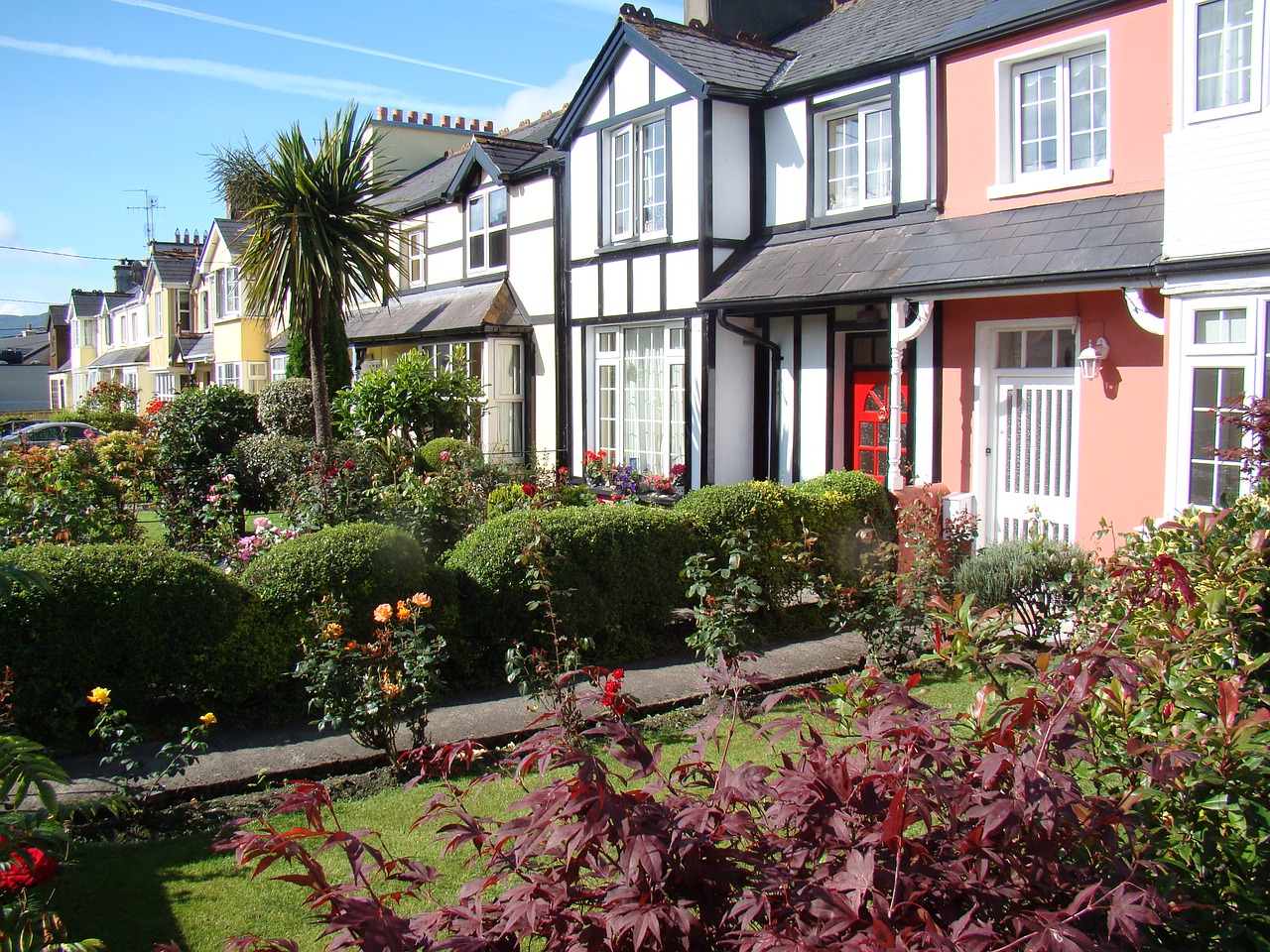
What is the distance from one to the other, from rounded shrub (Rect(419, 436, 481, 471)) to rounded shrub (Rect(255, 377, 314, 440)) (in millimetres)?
Answer: 5169

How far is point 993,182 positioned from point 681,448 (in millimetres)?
5621

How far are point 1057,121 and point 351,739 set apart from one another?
9.33 meters

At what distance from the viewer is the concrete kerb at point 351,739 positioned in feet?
18.1

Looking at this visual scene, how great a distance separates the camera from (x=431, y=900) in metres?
4.09

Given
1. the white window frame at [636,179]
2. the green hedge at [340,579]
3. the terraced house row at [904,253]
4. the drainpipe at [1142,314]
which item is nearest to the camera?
the green hedge at [340,579]

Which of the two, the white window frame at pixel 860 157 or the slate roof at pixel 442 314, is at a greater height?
the white window frame at pixel 860 157

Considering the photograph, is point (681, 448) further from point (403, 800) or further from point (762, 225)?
point (403, 800)

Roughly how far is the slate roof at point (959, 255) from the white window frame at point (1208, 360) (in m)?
0.67

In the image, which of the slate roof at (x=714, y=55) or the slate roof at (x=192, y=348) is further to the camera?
the slate roof at (x=192, y=348)

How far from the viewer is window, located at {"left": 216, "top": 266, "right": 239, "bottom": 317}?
114ft

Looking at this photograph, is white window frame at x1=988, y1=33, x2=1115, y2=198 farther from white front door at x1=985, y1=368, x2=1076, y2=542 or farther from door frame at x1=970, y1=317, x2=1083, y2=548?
white front door at x1=985, y1=368, x2=1076, y2=542

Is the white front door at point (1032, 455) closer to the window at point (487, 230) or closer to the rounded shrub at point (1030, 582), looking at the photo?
the rounded shrub at point (1030, 582)

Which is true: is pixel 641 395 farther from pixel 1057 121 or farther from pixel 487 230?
pixel 1057 121

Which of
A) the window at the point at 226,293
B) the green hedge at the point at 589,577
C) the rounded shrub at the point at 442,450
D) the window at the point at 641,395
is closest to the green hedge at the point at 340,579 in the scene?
the green hedge at the point at 589,577
